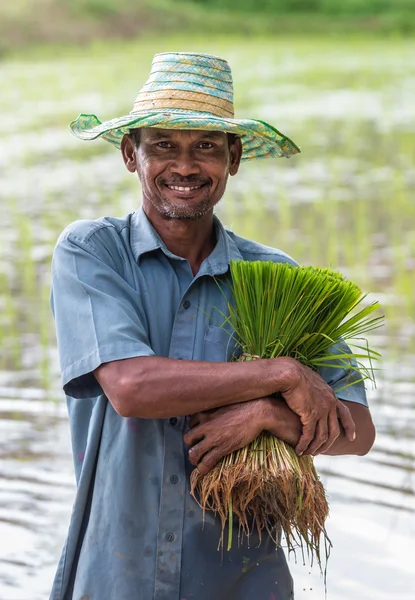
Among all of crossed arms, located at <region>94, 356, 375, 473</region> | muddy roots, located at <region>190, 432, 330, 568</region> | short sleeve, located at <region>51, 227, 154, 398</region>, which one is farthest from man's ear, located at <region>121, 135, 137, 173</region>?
muddy roots, located at <region>190, 432, 330, 568</region>

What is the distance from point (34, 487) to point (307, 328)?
205 cm

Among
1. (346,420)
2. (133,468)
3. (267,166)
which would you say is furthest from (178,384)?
(267,166)

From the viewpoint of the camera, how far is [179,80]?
87.3 inches

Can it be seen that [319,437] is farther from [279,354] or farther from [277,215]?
[277,215]

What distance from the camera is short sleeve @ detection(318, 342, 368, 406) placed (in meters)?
2.22

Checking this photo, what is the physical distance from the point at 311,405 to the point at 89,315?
1.43ft

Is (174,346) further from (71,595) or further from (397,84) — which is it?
(397,84)

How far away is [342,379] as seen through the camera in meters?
2.23

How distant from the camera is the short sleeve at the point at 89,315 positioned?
1996 millimetres

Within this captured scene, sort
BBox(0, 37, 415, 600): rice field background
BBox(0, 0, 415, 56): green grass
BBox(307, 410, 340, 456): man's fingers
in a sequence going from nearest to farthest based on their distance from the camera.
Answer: BBox(307, 410, 340, 456): man's fingers < BBox(0, 37, 415, 600): rice field background < BBox(0, 0, 415, 56): green grass

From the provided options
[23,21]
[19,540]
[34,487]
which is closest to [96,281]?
[19,540]

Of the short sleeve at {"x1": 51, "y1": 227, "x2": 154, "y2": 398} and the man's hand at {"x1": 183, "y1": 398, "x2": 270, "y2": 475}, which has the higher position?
the short sleeve at {"x1": 51, "y1": 227, "x2": 154, "y2": 398}

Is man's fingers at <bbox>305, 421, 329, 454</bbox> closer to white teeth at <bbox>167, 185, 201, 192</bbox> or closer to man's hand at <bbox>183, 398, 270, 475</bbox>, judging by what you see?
man's hand at <bbox>183, 398, 270, 475</bbox>

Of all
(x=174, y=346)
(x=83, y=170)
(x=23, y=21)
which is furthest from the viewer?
(x=23, y=21)
